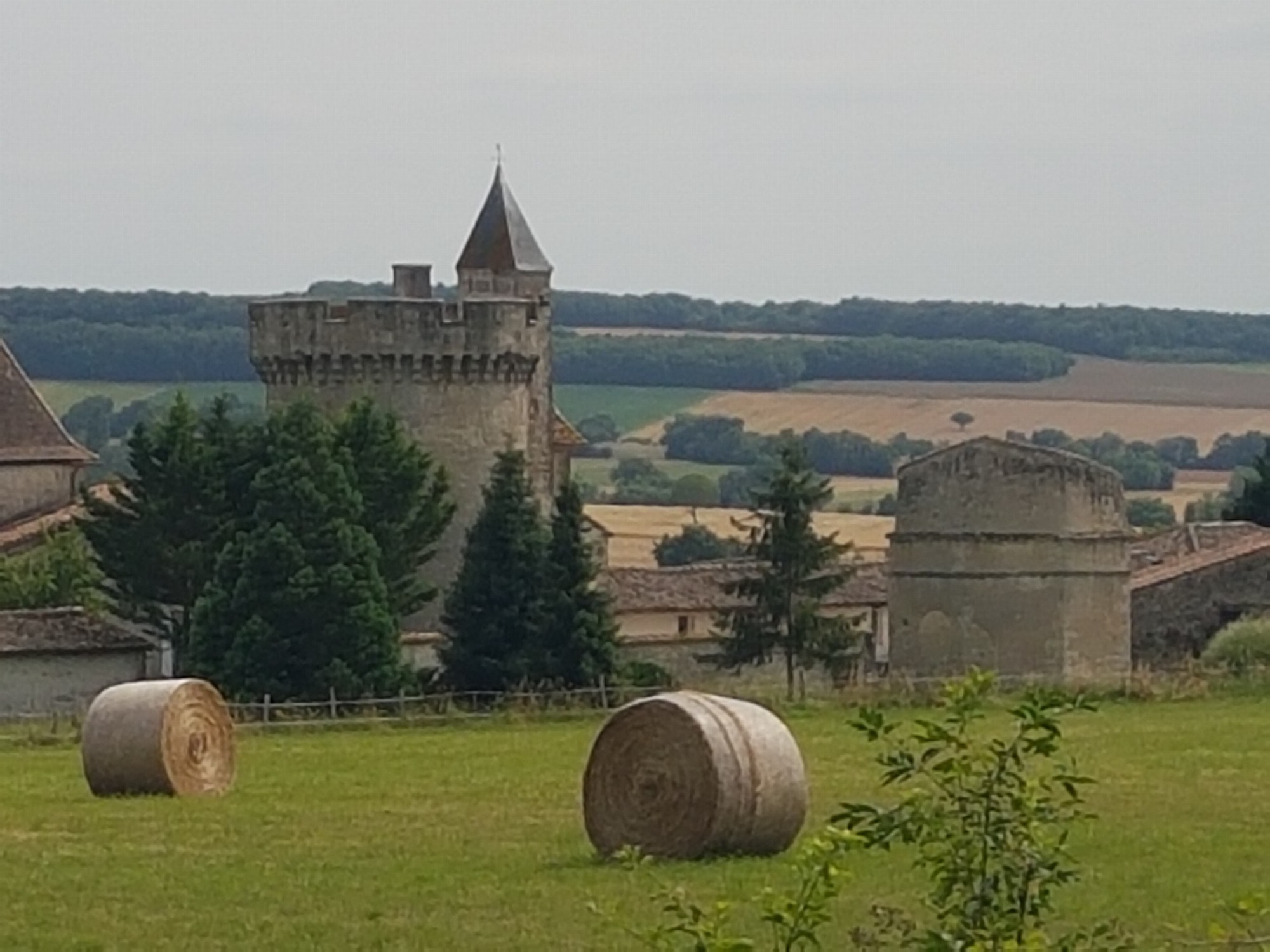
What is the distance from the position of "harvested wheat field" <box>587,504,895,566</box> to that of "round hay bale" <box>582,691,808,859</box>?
2506 inches

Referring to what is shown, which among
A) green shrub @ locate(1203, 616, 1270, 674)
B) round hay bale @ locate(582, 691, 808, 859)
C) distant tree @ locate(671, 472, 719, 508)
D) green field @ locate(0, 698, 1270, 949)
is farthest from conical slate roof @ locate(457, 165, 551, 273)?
distant tree @ locate(671, 472, 719, 508)

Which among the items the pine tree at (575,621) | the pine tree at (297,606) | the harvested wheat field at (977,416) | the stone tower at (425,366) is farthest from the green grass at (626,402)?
the pine tree at (297,606)

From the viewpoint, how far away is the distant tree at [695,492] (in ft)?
397

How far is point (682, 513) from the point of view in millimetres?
111688

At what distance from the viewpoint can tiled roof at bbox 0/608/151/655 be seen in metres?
47.2

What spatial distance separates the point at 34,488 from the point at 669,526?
4288 centimetres

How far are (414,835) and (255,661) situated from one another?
2228 cm

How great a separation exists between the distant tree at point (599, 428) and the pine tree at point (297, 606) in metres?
87.6

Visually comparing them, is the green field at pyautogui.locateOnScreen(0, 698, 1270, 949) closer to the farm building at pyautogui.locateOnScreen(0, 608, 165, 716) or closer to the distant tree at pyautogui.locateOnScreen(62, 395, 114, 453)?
the farm building at pyautogui.locateOnScreen(0, 608, 165, 716)

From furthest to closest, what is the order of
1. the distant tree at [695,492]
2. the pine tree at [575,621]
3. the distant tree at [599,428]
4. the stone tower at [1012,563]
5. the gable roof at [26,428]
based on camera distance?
1. the distant tree at [599,428]
2. the distant tree at [695,492]
3. the gable roof at [26,428]
4. the stone tower at [1012,563]
5. the pine tree at [575,621]

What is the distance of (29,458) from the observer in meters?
64.0

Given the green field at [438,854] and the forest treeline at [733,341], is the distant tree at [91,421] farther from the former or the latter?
the green field at [438,854]

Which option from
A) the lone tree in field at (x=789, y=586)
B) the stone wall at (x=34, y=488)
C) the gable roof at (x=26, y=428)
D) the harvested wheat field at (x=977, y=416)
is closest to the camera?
the lone tree in field at (x=789, y=586)

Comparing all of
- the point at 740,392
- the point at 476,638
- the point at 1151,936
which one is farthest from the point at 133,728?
the point at 740,392
